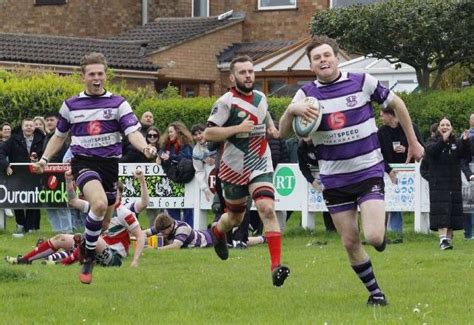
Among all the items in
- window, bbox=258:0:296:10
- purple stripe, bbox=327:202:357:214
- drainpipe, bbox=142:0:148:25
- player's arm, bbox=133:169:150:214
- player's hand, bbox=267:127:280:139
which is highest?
player's hand, bbox=267:127:280:139

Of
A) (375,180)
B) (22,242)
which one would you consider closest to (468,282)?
(375,180)

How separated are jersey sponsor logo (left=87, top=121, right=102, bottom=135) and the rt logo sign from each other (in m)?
8.89

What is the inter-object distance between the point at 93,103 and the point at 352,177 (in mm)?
3328

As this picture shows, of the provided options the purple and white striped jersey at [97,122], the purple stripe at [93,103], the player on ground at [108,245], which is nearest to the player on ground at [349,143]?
the purple and white striped jersey at [97,122]

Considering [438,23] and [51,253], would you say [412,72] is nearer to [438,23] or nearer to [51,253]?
[438,23]

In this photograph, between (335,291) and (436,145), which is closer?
(335,291)

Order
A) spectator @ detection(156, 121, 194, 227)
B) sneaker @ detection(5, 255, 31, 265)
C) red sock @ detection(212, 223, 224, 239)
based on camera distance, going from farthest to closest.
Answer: spectator @ detection(156, 121, 194, 227), sneaker @ detection(5, 255, 31, 265), red sock @ detection(212, 223, 224, 239)

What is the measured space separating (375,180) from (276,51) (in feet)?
84.0

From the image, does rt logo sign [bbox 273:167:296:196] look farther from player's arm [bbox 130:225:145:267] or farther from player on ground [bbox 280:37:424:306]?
player on ground [bbox 280:37:424:306]

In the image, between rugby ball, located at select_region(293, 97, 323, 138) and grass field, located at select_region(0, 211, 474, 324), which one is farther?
rugby ball, located at select_region(293, 97, 323, 138)

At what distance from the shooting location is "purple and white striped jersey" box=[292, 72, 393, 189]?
40.8 feet

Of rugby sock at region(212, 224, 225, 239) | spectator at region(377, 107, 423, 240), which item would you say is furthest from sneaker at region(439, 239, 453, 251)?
rugby sock at region(212, 224, 225, 239)

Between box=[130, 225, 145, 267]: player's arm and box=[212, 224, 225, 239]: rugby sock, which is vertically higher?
box=[212, 224, 225, 239]: rugby sock

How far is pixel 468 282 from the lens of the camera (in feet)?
48.1
